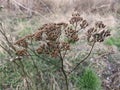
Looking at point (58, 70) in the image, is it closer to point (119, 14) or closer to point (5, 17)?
point (5, 17)

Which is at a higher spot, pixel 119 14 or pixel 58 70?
pixel 119 14

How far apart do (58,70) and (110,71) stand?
0.88 metres

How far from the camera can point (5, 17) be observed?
251 inches

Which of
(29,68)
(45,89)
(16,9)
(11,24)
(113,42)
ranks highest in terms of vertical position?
(16,9)

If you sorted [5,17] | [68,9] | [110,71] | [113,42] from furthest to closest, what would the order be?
1. [68,9]
2. [5,17]
3. [113,42]
4. [110,71]

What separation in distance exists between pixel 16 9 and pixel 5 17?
1.98 ft

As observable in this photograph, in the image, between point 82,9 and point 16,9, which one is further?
point 82,9

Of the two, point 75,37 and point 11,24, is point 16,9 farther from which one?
point 75,37

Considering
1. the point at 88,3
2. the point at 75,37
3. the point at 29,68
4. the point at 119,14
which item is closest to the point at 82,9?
the point at 88,3

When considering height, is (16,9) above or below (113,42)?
above

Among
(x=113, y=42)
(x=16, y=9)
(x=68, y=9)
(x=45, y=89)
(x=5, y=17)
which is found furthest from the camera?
(x=68, y=9)

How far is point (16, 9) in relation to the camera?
6.94 meters

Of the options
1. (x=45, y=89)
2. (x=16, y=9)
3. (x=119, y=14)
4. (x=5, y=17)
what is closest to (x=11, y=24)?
(x=5, y=17)

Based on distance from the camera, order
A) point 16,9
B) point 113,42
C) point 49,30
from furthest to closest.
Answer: point 16,9 → point 113,42 → point 49,30
